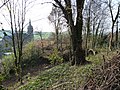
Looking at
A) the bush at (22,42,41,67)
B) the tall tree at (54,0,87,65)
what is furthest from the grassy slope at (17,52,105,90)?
the bush at (22,42,41,67)

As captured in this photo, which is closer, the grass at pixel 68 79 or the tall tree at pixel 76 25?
the grass at pixel 68 79

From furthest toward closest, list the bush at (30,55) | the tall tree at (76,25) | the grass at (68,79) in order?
the bush at (30,55), the tall tree at (76,25), the grass at (68,79)

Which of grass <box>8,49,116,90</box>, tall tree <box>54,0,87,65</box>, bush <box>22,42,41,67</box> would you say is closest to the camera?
grass <box>8,49,116,90</box>

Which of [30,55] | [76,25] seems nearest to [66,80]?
[76,25]

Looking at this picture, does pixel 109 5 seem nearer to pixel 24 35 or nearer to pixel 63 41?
pixel 63 41

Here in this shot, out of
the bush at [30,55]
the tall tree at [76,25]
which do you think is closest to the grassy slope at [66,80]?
the tall tree at [76,25]

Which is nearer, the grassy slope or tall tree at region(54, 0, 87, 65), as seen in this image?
the grassy slope

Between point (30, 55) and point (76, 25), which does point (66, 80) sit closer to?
point (76, 25)

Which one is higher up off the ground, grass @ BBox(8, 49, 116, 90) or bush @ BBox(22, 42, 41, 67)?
grass @ BBox(8, 49, 116, 90)

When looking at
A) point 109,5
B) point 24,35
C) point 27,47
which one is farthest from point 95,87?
point 27,47

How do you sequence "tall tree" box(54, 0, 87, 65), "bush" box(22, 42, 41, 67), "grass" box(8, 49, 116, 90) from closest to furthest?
"grass" box(8, 49, 116, 90)
"tall tree" box(54, 0, 87, 65)
"bush" box(22, 42, 41, 67)

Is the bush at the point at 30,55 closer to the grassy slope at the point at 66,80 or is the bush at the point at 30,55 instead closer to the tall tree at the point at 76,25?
the tall tree at the point at 76,25

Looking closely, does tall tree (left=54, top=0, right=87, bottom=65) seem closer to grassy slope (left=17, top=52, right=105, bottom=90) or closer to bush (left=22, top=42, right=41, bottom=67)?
grassy slope (left=17, top=52, right=105, bottom=90)

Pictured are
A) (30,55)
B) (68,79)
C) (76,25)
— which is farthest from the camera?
(30,55)
